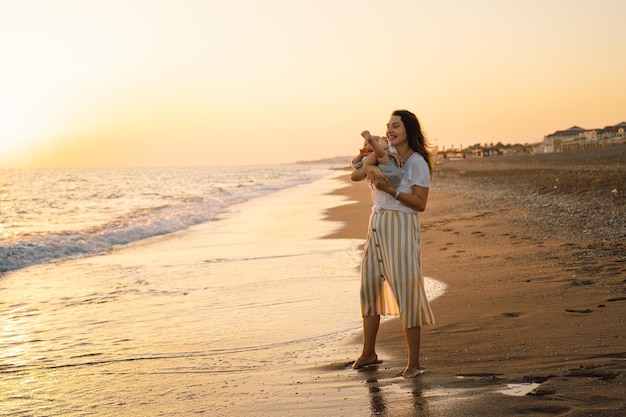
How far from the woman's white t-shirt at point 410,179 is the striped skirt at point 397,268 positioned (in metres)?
0.05

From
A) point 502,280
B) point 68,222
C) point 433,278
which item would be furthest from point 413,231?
point 68,222

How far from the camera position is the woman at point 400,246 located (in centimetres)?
449

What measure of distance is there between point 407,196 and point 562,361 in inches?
59.4

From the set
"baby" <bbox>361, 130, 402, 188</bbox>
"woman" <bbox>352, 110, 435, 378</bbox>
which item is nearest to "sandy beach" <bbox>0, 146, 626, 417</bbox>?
"woman" <bbox>352, 110, 435, 378</bbox>

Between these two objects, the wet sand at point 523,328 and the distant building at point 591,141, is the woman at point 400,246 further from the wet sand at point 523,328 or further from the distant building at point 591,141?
the distant building at point 591,141

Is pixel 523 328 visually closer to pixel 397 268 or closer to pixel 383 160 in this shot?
pixel 397 268

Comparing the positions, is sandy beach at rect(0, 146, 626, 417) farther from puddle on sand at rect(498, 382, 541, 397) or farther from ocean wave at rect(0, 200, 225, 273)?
ocean wave at rect(0, 200, 225, 273)

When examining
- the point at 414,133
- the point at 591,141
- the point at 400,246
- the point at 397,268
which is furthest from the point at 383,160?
the point at 591,141

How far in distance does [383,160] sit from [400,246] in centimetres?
62

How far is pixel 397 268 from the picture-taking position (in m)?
4.50

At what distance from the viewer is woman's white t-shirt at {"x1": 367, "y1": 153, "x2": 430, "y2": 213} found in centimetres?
454

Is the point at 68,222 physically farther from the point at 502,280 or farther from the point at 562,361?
the point at 562,361

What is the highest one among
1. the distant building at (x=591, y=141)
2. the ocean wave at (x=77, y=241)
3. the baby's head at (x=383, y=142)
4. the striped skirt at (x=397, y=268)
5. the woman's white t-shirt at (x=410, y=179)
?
the distant building at (x=591, y=141)

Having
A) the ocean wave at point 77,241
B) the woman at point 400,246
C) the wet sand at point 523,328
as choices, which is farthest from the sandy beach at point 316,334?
the ocean wave at point 77,241
